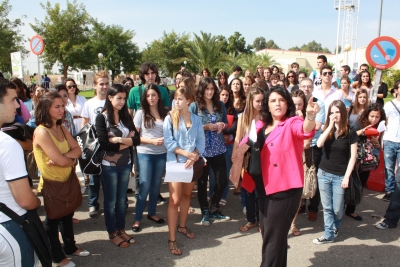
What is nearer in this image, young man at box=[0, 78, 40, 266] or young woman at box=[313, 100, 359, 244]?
young man at box=[0, 78, 40, 266]

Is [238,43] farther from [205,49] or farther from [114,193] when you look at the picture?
[114,193]

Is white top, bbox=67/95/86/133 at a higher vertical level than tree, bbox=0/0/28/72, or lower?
lower

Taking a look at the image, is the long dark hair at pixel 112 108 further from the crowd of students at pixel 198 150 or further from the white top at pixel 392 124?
the white top at pixel 392 124

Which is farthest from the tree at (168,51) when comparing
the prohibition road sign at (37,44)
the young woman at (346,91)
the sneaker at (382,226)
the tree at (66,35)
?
the sneaker at (382,226)

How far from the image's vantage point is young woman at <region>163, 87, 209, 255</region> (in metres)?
3.81

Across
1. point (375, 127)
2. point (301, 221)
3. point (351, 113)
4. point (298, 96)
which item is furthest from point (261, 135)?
point (351, 113)

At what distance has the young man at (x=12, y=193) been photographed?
2.03 meters

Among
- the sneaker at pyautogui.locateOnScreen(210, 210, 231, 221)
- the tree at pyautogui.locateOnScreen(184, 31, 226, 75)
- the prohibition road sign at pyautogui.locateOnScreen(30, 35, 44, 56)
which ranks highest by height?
the tree at pyautogui.locateOnScreen(184, 31, 226, 75)

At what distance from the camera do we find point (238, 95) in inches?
217

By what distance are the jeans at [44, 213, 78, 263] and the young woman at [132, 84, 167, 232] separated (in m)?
0.87

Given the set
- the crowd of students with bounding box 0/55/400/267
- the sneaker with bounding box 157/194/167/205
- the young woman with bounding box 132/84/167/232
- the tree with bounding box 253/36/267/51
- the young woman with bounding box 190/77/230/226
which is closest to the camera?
the crowd of students with bounding box 0/55/400/267

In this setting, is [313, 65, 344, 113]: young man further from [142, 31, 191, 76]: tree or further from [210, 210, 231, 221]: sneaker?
[142, 31, 191, 76]: tree

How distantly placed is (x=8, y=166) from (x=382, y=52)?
242 inches

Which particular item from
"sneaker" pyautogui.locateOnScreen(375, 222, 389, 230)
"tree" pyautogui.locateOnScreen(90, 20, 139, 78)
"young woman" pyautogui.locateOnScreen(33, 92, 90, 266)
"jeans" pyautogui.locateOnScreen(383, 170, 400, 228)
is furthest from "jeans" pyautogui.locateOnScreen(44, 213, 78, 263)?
"tree" pyautogui.locateOnScreen(90, 20, 139, 78)
